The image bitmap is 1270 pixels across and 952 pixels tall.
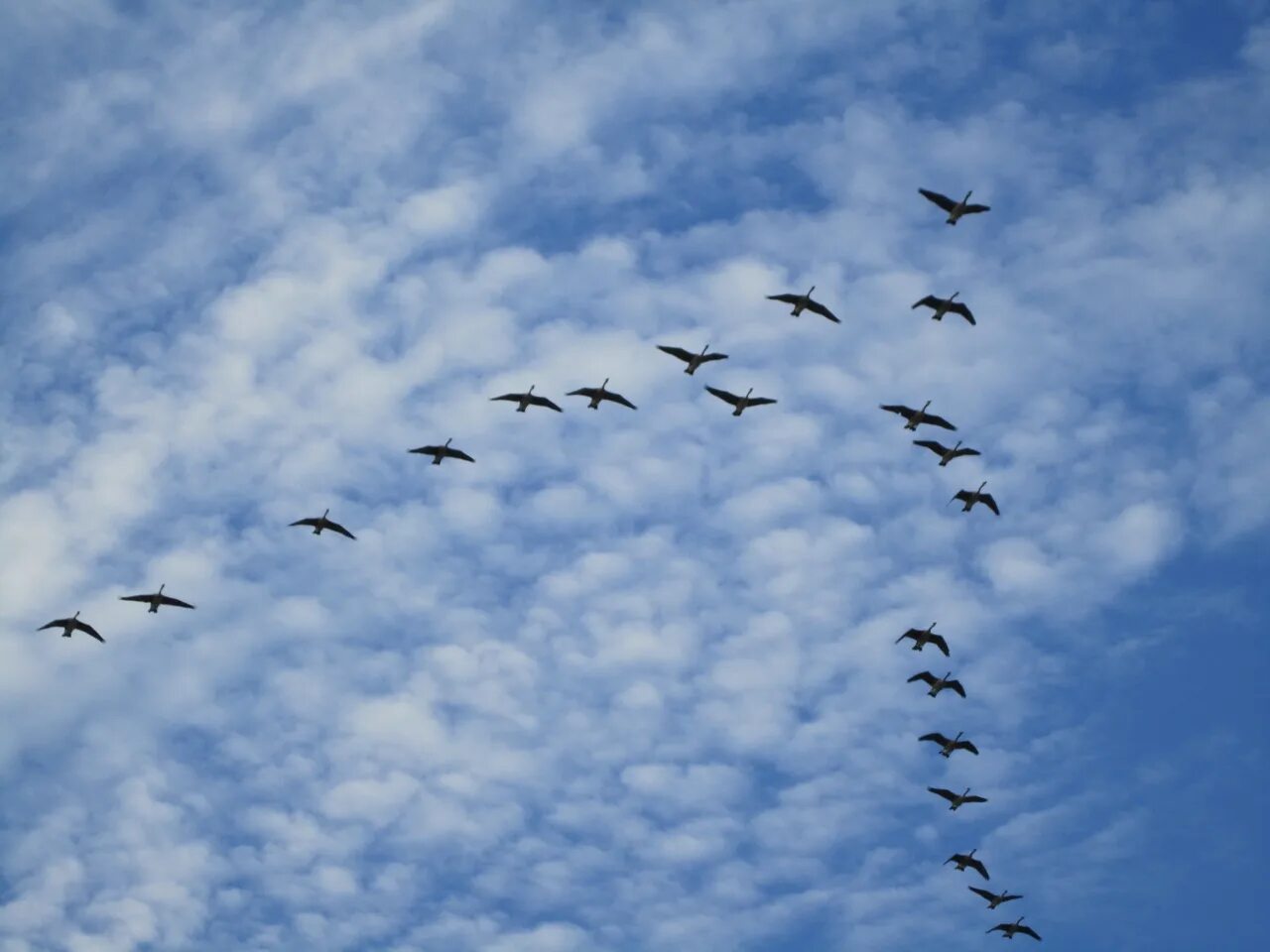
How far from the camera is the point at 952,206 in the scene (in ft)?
332

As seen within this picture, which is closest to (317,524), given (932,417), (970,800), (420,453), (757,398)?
(420,453)

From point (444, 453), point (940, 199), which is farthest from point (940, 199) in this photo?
point (444, 453)

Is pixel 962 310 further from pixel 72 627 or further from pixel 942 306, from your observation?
pixel 72 627

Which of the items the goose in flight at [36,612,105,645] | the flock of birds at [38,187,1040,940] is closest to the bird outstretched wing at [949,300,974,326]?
the flock of birds at [38,187,1040,940]

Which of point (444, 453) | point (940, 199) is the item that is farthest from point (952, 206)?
point (444, 453)

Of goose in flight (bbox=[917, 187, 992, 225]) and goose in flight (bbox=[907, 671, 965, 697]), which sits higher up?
goose in flight (bbox=[917, 187, 992, 225])

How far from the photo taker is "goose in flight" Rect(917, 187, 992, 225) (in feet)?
330

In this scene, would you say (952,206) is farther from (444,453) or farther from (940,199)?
(444,453)

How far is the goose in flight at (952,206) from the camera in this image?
330 ft

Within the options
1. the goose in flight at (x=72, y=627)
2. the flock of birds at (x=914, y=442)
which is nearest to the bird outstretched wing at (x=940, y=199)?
the flock of birds at (x=914, y=442)

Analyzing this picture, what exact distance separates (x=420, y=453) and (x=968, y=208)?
37932 mm

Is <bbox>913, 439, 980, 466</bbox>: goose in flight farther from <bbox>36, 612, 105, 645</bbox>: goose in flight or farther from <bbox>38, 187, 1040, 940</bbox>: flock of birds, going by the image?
<bbox>36, 612, 105, 645</bbox>: goose in flight

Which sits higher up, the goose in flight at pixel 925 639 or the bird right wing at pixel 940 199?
the bird right wing at pixel 940 199

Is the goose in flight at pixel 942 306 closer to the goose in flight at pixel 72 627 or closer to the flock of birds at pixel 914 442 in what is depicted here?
the flock of birds at pixel 914 442
